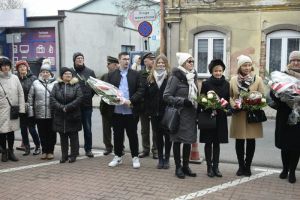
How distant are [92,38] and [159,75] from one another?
1875 centimetres

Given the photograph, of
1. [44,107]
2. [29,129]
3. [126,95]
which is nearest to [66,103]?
[44,107]

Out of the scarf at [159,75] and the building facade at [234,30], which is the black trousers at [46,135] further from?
the building facade at [234,30]

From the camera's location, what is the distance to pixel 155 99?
6.83 meters

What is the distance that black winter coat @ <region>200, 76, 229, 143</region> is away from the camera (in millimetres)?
6031

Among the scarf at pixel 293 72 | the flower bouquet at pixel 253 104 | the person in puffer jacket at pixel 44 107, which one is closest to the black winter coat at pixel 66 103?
the person in puffer jacket at pixel 44 107

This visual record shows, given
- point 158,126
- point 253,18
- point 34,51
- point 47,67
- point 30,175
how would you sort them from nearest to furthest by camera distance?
point 30,175
point 158,126
point 47,67
point 253,18
point 34,51

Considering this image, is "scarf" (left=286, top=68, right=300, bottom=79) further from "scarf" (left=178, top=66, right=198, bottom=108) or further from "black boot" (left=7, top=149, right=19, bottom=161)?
"black boot" (left=7, top=149, right=19, bottom=161)

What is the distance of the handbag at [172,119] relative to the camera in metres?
6.02

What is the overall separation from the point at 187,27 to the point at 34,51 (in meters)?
10.8

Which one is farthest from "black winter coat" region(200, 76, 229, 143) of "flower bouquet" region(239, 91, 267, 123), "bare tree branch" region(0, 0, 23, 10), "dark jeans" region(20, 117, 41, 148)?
"bare tree branch" region(0, 0, 23, 10)

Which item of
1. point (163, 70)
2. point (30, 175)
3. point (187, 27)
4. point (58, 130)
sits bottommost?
point (30, 175)

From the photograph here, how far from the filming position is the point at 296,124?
19.0 ft

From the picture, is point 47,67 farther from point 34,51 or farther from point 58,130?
point 34,51

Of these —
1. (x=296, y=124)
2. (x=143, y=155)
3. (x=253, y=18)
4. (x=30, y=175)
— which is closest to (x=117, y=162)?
(x=143, y=155)
